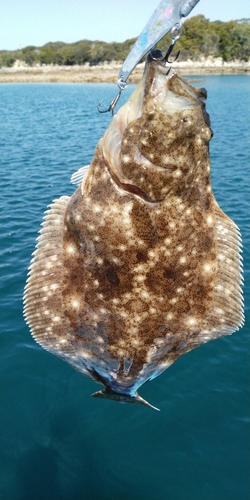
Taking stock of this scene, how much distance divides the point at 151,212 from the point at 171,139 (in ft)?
1.94

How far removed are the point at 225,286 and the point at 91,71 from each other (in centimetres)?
11766

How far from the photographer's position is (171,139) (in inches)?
117

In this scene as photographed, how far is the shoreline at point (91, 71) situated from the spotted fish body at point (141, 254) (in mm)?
90669

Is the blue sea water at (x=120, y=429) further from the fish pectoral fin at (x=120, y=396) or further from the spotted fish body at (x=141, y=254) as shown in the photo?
the spotted fish body at (x=141, y=254)

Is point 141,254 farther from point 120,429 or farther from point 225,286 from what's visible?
point 120,429

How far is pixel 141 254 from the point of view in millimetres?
3355

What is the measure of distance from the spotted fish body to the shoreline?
90669mm

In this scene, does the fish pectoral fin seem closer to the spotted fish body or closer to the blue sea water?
the spotted fish body

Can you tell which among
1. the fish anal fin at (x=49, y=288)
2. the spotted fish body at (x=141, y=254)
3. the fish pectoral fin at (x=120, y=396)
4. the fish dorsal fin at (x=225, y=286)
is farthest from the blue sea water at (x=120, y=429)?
the fish dorsal fin at (x=225, y=286)

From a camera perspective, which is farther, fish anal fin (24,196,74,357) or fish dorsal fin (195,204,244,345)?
fish anal fin (24,196,74,357)

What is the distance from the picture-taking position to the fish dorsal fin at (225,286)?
3633 millimetres

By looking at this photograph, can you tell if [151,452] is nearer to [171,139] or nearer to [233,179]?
[171,139]

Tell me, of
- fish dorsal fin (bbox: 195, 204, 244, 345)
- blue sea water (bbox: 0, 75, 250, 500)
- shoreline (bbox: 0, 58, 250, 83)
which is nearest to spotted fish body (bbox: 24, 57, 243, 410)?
fish dorsal fin (bbox: 195, 204, 244, 345)

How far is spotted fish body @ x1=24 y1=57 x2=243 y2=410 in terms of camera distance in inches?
119
